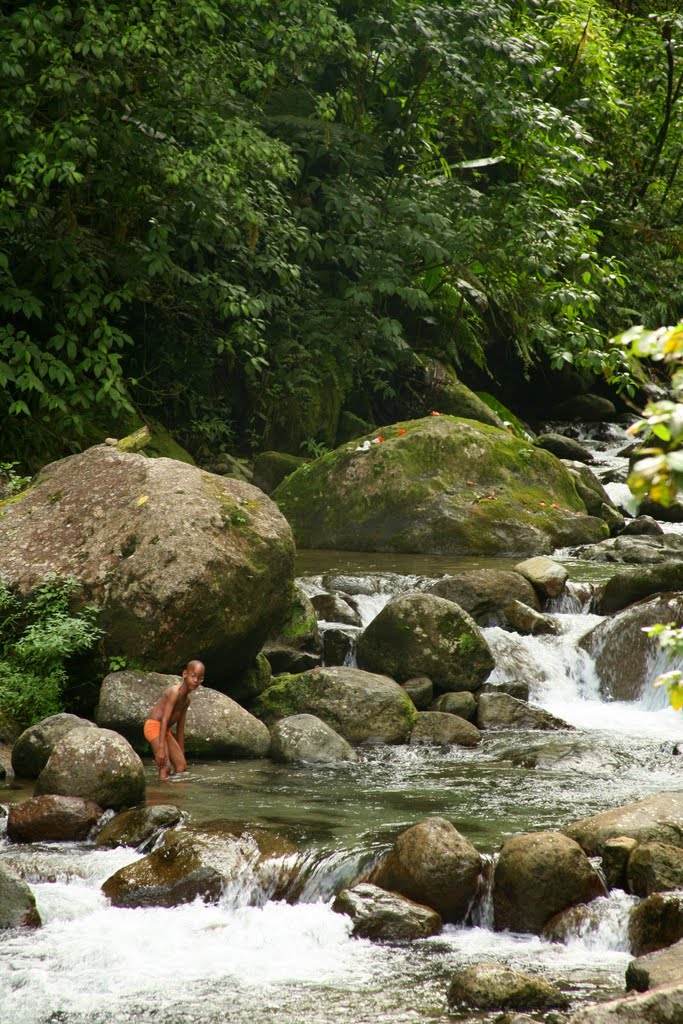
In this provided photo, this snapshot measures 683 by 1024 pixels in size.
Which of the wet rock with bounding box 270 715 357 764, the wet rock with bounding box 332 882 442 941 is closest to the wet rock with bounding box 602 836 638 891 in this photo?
the wet rock with bounding box 332 882 442 941

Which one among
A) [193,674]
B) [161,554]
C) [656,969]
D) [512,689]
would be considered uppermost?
[161,554]

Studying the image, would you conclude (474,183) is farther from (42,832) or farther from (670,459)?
(670,459)

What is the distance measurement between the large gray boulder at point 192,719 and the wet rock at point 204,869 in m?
1.95

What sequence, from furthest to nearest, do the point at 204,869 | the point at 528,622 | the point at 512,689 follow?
the point at 528,622 → the point at 512,689 → the point at 204,869

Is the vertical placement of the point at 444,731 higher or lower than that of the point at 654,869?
lower

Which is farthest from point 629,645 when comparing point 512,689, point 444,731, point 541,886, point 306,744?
point 541,886

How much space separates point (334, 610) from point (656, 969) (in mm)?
6997

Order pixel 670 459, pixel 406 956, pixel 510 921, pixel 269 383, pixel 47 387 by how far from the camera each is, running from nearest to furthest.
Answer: pixel 670 459
pixel 406 956
pixel 510 921
pixel 47 387
pixel 269 383

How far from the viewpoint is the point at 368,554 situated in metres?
14.7

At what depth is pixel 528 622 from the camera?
11250mm

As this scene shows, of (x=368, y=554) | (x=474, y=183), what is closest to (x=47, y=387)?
(x=368, y=554)

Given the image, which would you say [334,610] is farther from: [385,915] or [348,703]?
[385,915]

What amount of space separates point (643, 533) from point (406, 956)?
11654 millimetres

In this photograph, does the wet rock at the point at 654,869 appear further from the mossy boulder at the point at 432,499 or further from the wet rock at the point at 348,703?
the mossy boulder at the point at 432,499
